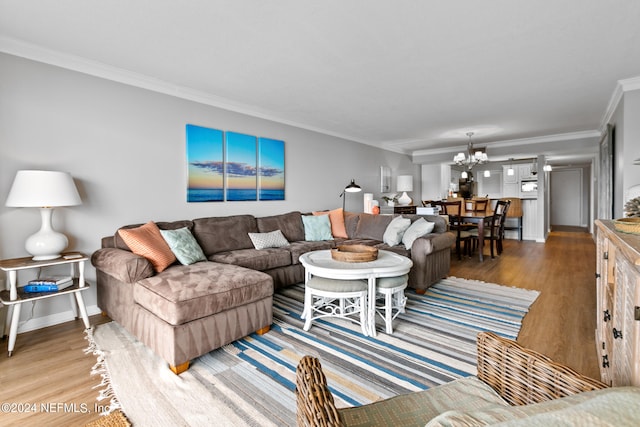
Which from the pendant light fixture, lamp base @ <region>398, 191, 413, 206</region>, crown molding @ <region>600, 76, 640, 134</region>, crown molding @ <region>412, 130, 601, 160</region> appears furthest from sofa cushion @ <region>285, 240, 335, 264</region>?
the pendant light fixture

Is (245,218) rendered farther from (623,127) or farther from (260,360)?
(623,127)

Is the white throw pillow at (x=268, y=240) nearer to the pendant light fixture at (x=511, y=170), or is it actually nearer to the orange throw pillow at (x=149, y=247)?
the orange throw pillow at (x=149, y=247)

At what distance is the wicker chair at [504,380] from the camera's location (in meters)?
0.70

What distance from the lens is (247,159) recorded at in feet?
14.7

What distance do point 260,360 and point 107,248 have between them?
74.7 inches

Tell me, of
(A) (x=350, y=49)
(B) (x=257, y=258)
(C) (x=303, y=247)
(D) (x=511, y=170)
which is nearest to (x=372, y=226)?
(C) (x=303, y=247)

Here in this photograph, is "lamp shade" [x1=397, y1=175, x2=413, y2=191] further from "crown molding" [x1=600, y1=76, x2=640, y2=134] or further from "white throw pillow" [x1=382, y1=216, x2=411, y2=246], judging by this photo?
"crown molding" [x1=600, y1=76, x2=640, y2=134]

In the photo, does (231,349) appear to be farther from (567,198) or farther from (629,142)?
(567,198)

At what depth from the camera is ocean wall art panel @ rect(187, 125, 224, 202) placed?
3861mm

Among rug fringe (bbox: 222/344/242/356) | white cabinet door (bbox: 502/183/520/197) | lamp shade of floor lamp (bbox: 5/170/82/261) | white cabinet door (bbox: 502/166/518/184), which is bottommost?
rug fringe (bbox: 222/344/242/356)

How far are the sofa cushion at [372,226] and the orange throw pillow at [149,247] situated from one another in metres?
2.78

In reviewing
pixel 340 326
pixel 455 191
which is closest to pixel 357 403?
pixel 340 326

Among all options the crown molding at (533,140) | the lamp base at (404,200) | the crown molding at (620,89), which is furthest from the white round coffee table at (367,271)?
the crown molding at (533,140)

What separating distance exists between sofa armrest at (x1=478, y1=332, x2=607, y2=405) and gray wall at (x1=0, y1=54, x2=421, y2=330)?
346cm
